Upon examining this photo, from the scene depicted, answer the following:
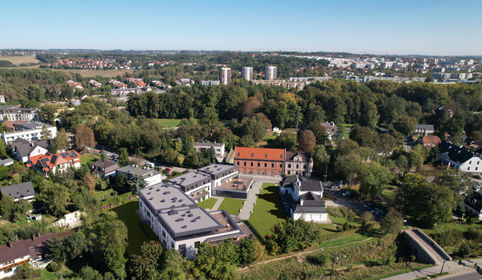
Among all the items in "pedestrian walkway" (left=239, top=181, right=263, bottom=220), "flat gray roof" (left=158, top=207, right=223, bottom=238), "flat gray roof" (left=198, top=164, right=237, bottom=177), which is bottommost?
"pedestrian walkway" (left=239, top=181, right=263, bottom=220)

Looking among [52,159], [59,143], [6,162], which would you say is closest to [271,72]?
[59,143]

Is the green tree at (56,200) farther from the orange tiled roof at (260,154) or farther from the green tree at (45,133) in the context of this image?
the green tree at (45,133)

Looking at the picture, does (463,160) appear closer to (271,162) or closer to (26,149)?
(271,162)

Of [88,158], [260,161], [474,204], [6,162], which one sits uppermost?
[260,161]

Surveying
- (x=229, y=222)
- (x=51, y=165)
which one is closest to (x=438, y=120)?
(x=229, y=222)

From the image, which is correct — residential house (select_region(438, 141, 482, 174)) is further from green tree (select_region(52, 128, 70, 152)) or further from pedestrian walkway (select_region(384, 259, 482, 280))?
green tree (select_region(52, 128, 70, 152))

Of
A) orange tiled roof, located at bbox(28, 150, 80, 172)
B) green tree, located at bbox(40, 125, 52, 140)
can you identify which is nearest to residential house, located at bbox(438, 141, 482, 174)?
orange tiled roof, located at bbox(28, 150, 80, 172)

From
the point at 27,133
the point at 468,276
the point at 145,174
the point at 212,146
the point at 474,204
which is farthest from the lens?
the point at 27,133
